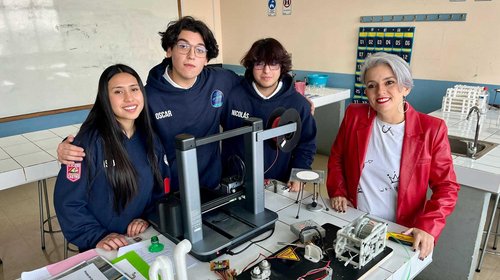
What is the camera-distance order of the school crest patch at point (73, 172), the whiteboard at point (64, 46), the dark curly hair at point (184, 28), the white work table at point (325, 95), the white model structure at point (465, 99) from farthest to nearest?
1. the white work table at point (325, 95)
2. the whiteboard at point (64, 46)
3. the white model structure at point (465, 99)
4. the dark curly hair at point (184, 28)
5. the school crest patch at point (73, 172)

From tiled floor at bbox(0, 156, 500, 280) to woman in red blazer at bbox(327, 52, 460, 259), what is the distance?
1.37ft

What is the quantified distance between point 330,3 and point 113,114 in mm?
3199

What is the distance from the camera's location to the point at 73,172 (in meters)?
1.25

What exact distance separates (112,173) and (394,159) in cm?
112

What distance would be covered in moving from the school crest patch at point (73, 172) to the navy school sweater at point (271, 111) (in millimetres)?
740

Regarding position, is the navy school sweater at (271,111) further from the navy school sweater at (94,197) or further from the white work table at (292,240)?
the navy school sweater at (94,197)

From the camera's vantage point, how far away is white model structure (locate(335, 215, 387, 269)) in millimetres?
990

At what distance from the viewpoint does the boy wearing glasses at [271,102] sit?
5.72ft

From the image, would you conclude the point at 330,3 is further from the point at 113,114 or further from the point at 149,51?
the point at 113,114

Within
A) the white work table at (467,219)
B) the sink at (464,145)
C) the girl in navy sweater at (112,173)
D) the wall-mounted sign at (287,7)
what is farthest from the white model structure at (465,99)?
the girl in navy sweater at (112,173)

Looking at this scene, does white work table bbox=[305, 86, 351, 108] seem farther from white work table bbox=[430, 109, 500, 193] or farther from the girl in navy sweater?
the girl in navy sweater

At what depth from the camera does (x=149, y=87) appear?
5.79 ft

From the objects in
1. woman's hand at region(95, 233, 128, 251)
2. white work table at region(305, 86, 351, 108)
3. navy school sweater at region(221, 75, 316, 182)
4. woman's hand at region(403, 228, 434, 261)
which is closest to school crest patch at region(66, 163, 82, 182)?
woman's hand at region(95, 233, 128, 251)

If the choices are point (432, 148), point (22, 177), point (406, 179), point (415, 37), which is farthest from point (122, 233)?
point (415, 37)
